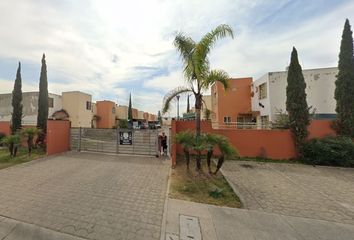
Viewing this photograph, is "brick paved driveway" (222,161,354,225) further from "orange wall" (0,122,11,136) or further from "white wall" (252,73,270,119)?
"orange wall" (0,122,11,136)

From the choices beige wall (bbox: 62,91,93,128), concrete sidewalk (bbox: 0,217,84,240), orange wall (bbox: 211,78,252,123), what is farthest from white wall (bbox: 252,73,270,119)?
beige wall (bbox: 62,91,93,128)

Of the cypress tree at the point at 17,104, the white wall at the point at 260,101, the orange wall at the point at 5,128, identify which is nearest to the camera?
the cypress tree at the point at 17,104

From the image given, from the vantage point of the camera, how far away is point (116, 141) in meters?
12.6

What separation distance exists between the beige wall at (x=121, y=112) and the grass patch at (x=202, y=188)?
4148 centimetres

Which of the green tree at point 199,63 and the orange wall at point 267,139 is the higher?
the green tree at point 199,63

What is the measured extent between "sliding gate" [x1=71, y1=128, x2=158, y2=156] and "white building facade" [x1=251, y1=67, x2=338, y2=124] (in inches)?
375

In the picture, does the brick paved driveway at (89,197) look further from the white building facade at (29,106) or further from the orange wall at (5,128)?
the white building facade at (29,106)

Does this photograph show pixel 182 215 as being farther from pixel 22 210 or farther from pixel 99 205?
pixel 22 210

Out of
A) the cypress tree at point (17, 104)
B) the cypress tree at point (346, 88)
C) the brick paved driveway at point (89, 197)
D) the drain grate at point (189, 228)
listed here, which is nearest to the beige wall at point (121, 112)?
the cypress tree at point (17, 104)

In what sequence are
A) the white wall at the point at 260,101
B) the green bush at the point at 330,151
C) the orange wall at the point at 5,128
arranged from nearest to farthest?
the green bush at the point at 330,151 < the orange wall at the point at 5,128 < the white wall at the point at 260,101

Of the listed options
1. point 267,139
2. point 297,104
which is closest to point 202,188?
point 267,139

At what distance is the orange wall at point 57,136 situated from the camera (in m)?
11.9

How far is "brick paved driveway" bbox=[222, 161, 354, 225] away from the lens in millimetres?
4945

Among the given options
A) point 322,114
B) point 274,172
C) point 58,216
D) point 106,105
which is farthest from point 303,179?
point 106,105
